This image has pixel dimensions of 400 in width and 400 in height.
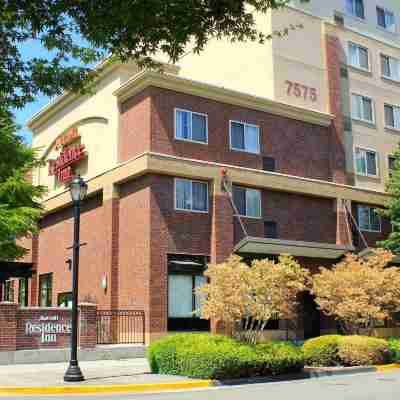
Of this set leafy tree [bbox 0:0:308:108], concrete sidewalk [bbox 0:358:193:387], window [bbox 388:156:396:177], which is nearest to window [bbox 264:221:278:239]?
window [bbox 388:156:396:177]

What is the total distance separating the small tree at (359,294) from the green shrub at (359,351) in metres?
2.19

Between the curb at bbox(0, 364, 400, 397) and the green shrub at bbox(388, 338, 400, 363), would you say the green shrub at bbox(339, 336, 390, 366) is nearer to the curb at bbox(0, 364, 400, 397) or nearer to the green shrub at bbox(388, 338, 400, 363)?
the green shrub at bbox(388, 338, 400, 363)

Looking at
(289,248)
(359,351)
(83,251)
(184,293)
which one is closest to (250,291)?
(359,351)

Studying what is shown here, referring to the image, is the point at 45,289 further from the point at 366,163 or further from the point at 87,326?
the point at 366,163

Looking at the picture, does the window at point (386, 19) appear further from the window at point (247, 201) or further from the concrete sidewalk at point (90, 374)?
the concrete sidewalk at point (90, 374)

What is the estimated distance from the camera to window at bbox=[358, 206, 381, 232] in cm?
3559

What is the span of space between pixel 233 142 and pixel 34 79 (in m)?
20.3

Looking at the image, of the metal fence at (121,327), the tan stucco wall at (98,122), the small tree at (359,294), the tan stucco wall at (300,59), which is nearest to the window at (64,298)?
the metal fence at (121,327)

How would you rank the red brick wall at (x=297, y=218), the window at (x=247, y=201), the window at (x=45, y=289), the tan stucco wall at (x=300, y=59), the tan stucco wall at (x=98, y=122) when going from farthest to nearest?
the window at (x=45, y=289), the tan stucco wall at (x=300, y=59), the tan stucco wall at (x=98, y=122), the red brick wall at (x=297, y=218), the window at (x=247, y=201)

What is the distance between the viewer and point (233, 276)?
752 inches

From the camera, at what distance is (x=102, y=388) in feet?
51.0

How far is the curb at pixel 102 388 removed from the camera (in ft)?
49.9

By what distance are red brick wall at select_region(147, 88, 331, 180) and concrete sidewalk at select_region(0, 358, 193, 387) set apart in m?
10.7

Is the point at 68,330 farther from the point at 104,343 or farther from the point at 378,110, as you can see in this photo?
the point at 378,110
